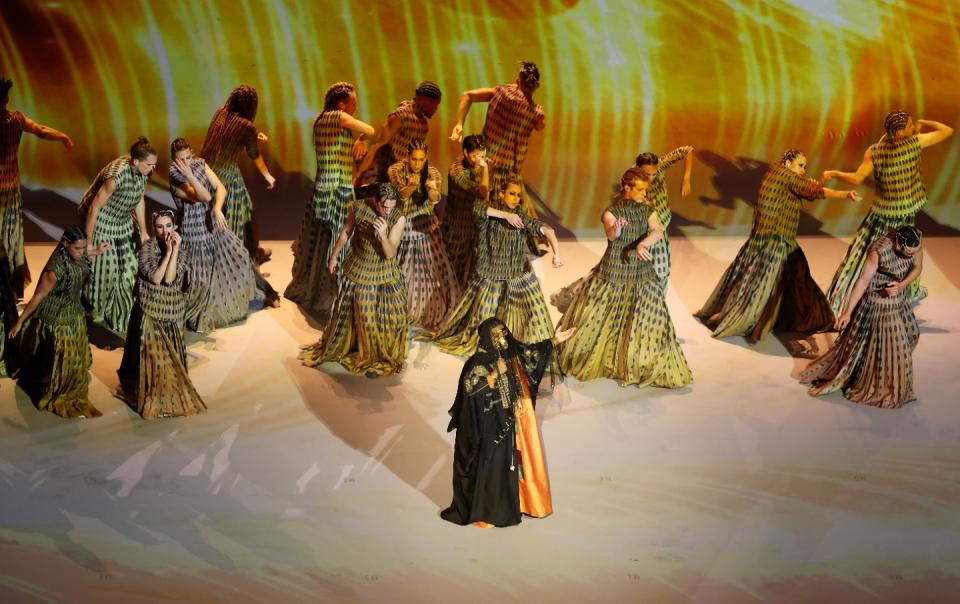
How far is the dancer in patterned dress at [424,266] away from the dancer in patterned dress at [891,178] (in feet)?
9.40

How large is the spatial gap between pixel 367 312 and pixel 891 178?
157 inches

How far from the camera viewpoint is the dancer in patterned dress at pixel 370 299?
816cm

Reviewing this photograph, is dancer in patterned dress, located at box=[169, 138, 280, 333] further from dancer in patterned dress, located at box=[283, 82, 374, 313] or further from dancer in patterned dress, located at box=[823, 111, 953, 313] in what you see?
dancer in patterned dress, located at box=[823, 111, 953, 313]

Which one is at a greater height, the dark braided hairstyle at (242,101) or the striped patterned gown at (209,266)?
the dark braided hairstyle at (242,101)

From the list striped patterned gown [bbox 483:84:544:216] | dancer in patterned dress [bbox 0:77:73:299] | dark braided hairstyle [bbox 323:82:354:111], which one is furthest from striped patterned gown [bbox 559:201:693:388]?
dancer in patterned dress [bbox 0:77:73:299]

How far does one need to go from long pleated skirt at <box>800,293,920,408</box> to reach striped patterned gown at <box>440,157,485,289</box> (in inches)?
108

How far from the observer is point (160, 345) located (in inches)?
306

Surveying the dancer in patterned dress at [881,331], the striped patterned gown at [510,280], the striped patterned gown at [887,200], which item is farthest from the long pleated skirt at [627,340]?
the striped patterned gown at [887,200]

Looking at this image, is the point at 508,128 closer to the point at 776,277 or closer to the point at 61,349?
the point at 776,277

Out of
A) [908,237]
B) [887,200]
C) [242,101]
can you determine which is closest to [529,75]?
[242,101]

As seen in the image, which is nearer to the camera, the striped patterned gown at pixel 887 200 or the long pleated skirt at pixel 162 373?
the long pleated skirt at pixel 162 373

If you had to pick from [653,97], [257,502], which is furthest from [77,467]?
[653,97]

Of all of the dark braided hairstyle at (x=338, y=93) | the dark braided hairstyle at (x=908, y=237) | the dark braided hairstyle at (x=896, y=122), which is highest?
the dark braided hairstyle at (x=338, y=93)

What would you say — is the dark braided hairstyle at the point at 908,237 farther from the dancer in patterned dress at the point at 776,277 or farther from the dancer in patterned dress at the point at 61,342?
the dancer in patterned dress at the point at 61,342
